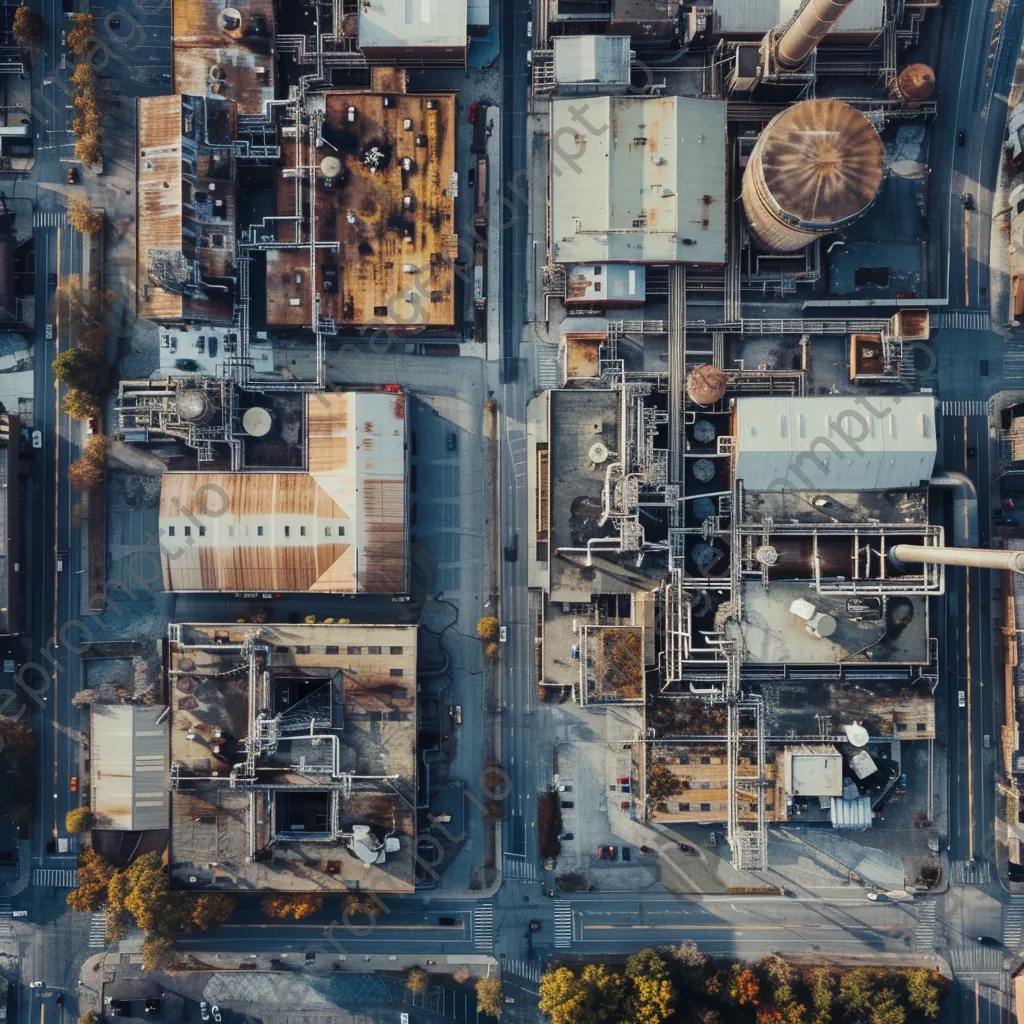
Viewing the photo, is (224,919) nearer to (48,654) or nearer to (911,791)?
(48,654)

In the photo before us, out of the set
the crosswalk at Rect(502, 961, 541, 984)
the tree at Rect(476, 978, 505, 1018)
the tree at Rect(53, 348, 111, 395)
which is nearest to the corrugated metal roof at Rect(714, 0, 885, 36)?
the tree at Rect(53, 348, 111, 395)

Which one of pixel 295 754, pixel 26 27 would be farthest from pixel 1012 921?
pixel 26 27

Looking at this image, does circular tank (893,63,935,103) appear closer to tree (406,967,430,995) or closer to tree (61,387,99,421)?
tree (61,387,99,421)

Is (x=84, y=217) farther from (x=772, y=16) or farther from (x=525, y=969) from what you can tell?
(x=525, y=969)

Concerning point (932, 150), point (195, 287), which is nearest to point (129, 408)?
point (195, 287)

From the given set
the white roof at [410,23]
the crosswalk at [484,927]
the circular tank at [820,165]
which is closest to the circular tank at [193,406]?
the white roof at [410,23]

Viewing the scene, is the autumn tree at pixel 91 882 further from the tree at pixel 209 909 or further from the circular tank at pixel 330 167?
the circular tank at pixel 330 167
